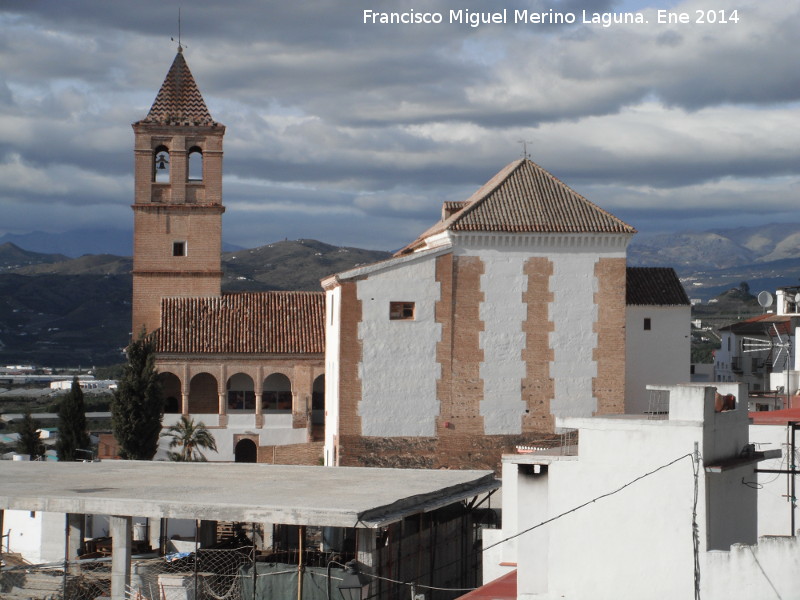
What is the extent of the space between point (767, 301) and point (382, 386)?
12094 mm

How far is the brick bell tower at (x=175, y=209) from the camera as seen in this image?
4778 cm

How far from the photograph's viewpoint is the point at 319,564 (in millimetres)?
20078

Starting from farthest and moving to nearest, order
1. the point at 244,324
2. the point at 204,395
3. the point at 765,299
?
the point at 244,324 < the point at 204,395 < the point at 765,299

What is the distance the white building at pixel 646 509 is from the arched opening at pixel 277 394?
29.4 m

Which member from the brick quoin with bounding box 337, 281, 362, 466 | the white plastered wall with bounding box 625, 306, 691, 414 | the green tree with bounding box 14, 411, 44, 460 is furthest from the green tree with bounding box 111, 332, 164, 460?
the white plastered wall with bounding box 625, 306, 691, 414

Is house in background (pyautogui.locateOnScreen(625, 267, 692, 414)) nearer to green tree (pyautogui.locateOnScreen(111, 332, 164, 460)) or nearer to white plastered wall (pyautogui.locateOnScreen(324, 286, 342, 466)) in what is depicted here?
white plastered wall (pyautogui.locateOnScreen(324, 286, 342, 466))

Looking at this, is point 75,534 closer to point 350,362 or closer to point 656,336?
point 350,362

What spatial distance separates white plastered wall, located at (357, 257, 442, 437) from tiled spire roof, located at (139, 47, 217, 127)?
15.9m

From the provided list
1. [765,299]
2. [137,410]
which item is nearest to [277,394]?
[137,410]

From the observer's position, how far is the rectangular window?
35.8 meters

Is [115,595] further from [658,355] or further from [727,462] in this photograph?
[658,355]

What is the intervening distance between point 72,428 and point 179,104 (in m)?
13.8

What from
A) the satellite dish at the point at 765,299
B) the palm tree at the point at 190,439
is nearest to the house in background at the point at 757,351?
the satellite dish at the point at 765,299

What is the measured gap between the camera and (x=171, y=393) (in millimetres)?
45469
